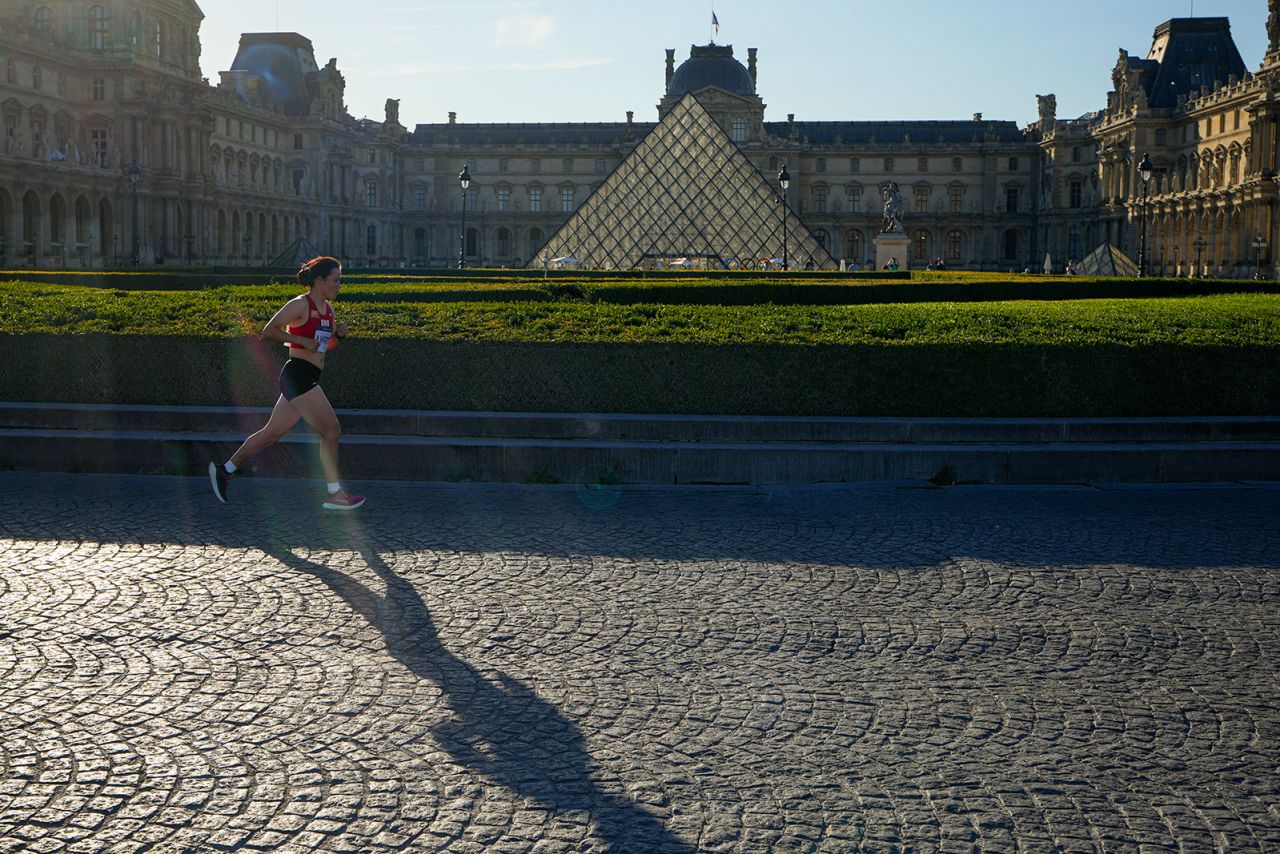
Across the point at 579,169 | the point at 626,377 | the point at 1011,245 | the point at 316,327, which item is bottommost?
the point at 626,377

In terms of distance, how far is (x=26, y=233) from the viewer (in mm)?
45125

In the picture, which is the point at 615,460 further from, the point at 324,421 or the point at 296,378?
the point at 296,378

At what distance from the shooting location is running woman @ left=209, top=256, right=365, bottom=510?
748cm

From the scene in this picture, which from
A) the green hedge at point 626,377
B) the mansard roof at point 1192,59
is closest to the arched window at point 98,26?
the green hedge at point 626,377

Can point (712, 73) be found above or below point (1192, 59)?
above

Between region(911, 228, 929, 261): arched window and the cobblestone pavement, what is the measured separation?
7560cm

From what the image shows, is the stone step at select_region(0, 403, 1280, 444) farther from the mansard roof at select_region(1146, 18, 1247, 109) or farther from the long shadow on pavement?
the mansard roof at select_region(1146, 18, 1247, 109)

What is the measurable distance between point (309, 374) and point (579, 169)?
253ft

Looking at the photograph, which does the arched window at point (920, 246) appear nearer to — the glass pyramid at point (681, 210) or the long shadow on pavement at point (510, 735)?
the glass pyramid at point (681, 210)

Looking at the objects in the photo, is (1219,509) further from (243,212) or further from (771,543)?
(243,212)

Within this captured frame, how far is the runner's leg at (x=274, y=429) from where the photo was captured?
24.9 feet

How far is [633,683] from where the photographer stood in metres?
4.57

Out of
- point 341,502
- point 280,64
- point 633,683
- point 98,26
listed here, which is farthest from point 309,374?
point 280,64

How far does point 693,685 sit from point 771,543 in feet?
7.70
